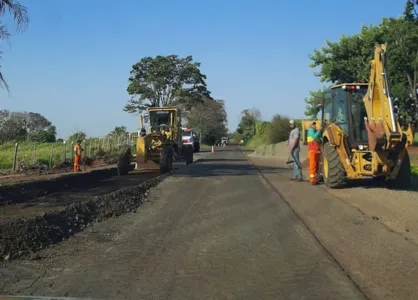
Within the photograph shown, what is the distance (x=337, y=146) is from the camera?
13898mm

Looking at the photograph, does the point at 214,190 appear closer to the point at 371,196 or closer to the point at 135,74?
the point at 371,196

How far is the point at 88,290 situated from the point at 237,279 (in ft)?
5.55

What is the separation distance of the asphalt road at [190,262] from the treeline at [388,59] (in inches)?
971

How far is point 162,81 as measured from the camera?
60250mm

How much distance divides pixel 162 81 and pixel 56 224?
52010mm

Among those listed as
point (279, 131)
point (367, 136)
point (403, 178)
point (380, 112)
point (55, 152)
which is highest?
point (380, 112)

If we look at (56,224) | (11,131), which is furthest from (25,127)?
(56,224)

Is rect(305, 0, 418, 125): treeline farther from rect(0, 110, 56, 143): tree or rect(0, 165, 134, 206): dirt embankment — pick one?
rect(0, 110, 56, 143): tree

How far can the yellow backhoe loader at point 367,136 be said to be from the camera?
12502 millimetres

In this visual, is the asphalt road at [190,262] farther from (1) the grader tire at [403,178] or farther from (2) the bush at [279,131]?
(2) the bush at [279,131]

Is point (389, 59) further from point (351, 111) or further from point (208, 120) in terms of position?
point (208, 120)

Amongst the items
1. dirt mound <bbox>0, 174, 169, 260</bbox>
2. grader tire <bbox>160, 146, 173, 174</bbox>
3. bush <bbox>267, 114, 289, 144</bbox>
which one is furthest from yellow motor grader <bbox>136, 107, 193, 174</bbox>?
bush <bbox>267, 114, 289, 144</bbox>

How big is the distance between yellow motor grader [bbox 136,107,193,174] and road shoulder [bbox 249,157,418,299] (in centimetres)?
1039

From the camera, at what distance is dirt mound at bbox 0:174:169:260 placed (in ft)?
25.0
